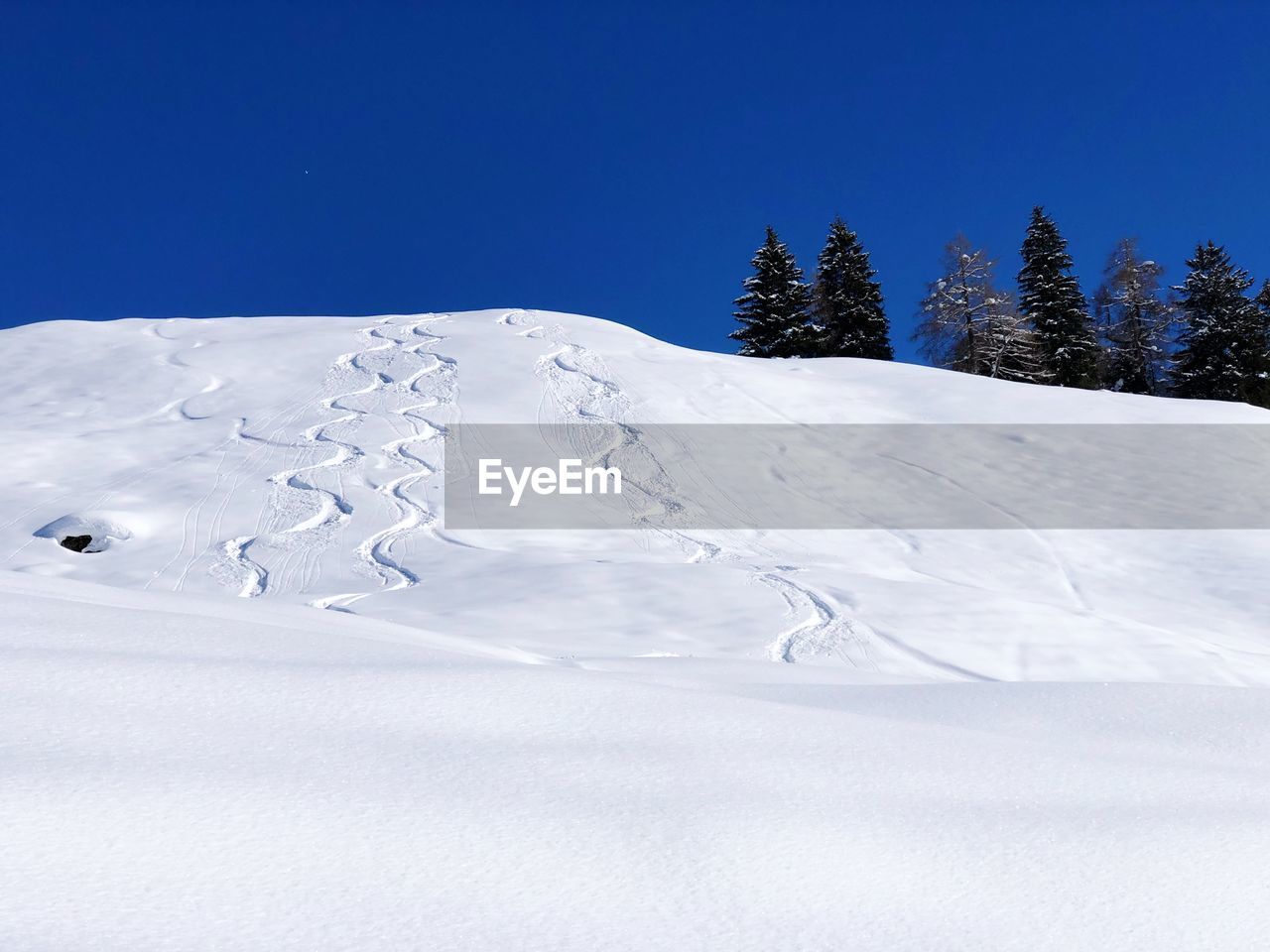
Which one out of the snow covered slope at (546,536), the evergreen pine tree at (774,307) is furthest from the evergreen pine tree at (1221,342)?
the snow covered slope at (546,536)

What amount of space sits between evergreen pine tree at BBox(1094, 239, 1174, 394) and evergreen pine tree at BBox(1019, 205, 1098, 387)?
93.4 inches

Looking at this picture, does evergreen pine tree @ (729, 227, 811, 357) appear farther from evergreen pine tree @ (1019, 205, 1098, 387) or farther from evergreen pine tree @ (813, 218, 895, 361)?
evergreen pine tree @ (1019, 205, 1098, 387)

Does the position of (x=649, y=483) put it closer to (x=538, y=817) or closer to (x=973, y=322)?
(x=538, y=817)

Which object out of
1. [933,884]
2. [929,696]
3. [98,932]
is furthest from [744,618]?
[98,932]

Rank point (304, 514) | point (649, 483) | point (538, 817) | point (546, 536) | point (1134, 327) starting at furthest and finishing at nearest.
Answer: point (1134, 327) < point (649, 483) < point (304, 514) < point (546, 536) < point (538, 817)

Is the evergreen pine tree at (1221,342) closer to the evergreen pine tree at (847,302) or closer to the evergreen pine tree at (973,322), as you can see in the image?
the evergreen pine tree at (973,322)

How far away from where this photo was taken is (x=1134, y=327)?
3158 cm

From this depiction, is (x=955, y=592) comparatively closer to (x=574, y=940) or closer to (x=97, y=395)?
(x=574, y=940)

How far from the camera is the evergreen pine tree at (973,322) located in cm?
2720

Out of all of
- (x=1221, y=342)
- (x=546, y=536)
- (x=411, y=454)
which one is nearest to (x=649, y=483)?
(x=546, y=536)

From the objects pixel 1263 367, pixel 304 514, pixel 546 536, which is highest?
pixel 1263 367

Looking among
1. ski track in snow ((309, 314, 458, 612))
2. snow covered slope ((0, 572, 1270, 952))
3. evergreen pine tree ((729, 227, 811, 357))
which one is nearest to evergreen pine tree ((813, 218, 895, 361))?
evergreen pine tree ((729, 227, 811, 357))

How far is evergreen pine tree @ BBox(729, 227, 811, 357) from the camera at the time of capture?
95.6 ft

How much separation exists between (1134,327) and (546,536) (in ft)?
101
